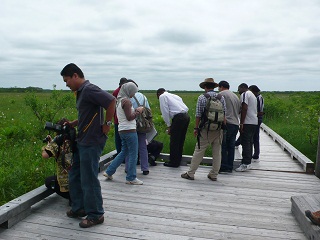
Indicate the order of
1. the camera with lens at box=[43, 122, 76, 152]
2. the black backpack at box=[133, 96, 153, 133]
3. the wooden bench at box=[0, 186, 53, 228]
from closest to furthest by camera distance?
the wooden bench at box=[0, 186, 53, 228], the camera with lens at box=[43, 122, 76, 152], the black backpack at box=[133, 96, 153, 133]

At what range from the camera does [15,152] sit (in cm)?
748

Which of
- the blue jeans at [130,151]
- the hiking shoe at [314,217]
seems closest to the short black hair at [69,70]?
the blue jeans at [130,151]

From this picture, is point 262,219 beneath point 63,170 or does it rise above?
beneath

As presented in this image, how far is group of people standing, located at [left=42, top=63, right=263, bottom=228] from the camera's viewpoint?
11.4 feet

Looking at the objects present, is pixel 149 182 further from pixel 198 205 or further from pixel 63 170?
pixel 63 170

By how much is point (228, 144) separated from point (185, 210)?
2.22 metres

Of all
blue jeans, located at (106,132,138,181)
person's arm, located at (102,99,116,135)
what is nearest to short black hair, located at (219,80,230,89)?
blue jeans, located at (106,132,138,181)

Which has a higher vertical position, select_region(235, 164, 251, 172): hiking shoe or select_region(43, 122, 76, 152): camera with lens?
select_region(43, 122, 76, 152): camera with lens

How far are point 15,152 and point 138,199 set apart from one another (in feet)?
14.2

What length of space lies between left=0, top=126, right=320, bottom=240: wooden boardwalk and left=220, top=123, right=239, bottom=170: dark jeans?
255 millimetres

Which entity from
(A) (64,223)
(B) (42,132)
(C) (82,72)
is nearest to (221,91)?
(C) (82,72)

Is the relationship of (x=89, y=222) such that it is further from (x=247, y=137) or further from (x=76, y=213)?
(x=247, y=137)

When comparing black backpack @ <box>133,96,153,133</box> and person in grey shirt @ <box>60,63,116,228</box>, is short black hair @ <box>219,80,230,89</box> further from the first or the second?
person in grey shirt @ <box>60,63,116,228</box>

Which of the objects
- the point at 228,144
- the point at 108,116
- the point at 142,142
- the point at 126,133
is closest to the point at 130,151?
the point at 126,133
